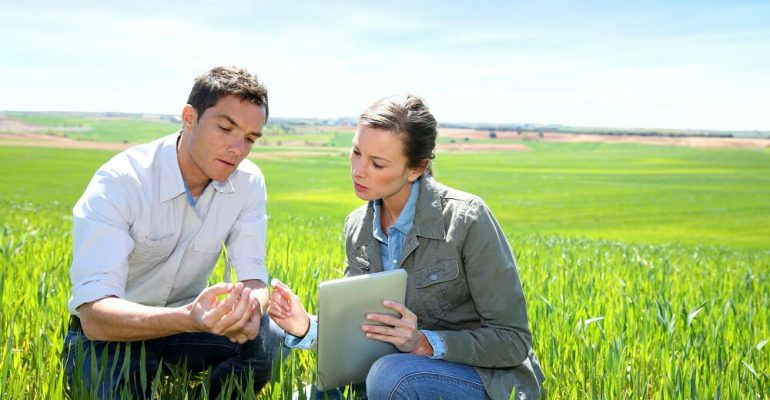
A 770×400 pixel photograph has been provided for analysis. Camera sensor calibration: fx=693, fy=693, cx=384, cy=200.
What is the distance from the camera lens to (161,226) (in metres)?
3.12

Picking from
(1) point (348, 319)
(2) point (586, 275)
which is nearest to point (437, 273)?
(1) point (348, 319)

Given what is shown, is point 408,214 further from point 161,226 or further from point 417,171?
point 161,226

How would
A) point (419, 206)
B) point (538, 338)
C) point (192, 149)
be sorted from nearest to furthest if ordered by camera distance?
point (419, 206), point (192, 149), point (538, 338)

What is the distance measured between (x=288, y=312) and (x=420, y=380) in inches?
24.1

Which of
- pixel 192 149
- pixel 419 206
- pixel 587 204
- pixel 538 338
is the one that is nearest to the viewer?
pixel 419 206

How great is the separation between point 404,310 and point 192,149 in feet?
4.04

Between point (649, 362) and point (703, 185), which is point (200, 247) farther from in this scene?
point (703, 185)

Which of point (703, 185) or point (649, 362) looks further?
point (703, 185)

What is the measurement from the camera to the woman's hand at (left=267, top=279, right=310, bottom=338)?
2.68 metres

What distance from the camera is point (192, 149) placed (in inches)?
120

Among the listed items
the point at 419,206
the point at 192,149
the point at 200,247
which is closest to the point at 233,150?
the point at 192,149

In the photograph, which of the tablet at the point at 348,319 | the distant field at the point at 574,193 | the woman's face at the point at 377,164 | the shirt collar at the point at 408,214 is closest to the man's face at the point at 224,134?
the woman's face at the point at 377,164

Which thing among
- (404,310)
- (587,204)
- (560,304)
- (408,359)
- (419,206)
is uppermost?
(419,206)

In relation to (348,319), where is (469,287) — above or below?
above
